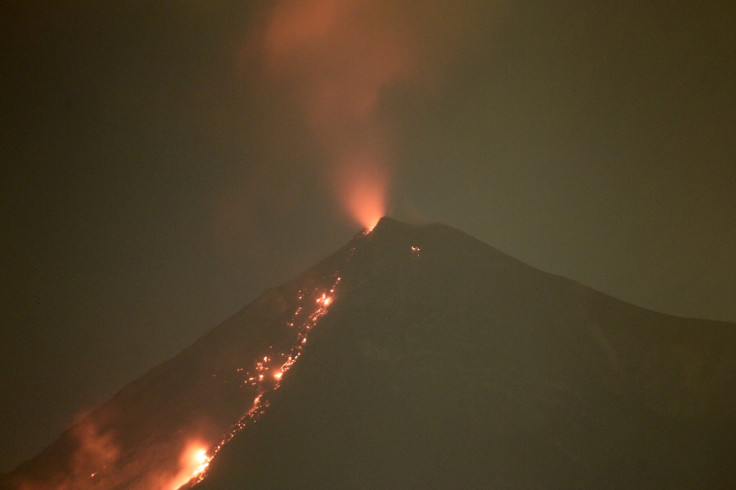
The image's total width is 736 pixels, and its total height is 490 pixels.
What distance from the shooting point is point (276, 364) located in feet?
113

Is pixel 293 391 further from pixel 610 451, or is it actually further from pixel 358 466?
pixel 610 451

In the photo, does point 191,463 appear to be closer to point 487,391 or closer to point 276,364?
point 276,364

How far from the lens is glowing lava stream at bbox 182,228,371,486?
28.6 metres

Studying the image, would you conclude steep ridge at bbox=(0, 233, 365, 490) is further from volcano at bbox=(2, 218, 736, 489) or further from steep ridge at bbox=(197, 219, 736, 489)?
steep ridge at bbox=(197, 219, 736, 489)

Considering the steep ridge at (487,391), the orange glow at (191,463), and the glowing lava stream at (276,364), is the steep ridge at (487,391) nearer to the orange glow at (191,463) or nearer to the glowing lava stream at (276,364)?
the glowing lava stream at (276,364)

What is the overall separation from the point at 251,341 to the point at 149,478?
12.7 meters

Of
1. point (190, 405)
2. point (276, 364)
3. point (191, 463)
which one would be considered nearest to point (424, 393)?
point (276, 364)

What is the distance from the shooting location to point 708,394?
3203 cm

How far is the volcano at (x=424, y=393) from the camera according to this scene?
27016 millimetres

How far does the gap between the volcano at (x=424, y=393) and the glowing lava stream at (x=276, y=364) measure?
0.15m

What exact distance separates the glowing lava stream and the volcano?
15 cm

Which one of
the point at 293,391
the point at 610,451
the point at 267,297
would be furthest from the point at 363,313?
the point at 610,451

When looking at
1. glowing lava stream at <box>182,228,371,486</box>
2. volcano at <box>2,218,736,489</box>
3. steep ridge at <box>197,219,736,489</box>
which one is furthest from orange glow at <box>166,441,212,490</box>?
steep ridge at <box>197,219,736,489</box>

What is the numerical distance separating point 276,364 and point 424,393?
36.3ft
